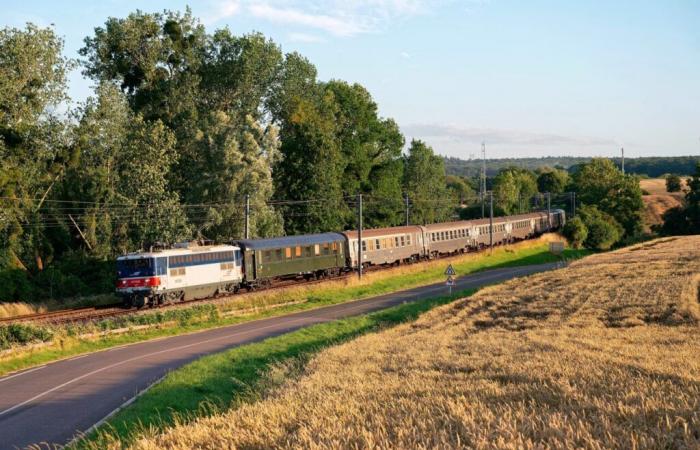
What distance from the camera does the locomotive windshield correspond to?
37812mm

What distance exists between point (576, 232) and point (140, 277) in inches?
2257

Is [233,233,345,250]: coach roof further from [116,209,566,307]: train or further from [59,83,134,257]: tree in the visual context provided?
[59,83,134,257]: tree

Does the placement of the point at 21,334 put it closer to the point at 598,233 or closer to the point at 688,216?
the point at 598,233

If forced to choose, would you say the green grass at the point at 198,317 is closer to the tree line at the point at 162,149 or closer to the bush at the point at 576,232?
the tree line at the point at 162,149

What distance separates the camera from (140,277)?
38125mm

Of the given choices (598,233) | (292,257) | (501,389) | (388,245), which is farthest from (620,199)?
(501,389)

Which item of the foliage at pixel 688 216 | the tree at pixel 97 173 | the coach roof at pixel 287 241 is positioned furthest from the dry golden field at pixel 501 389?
the foliage at pixel 688 216

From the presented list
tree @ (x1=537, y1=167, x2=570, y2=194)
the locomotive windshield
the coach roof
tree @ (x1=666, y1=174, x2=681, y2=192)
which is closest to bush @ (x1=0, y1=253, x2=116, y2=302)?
the locomotive windshield

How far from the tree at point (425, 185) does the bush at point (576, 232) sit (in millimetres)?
19834

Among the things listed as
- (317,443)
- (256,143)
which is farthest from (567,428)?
(256,143)

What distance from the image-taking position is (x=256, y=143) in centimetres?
5912

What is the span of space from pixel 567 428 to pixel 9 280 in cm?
4068

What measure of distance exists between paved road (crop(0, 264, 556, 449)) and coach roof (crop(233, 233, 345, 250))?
7867 mm

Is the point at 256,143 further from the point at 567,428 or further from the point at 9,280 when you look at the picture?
the point at 567,428
